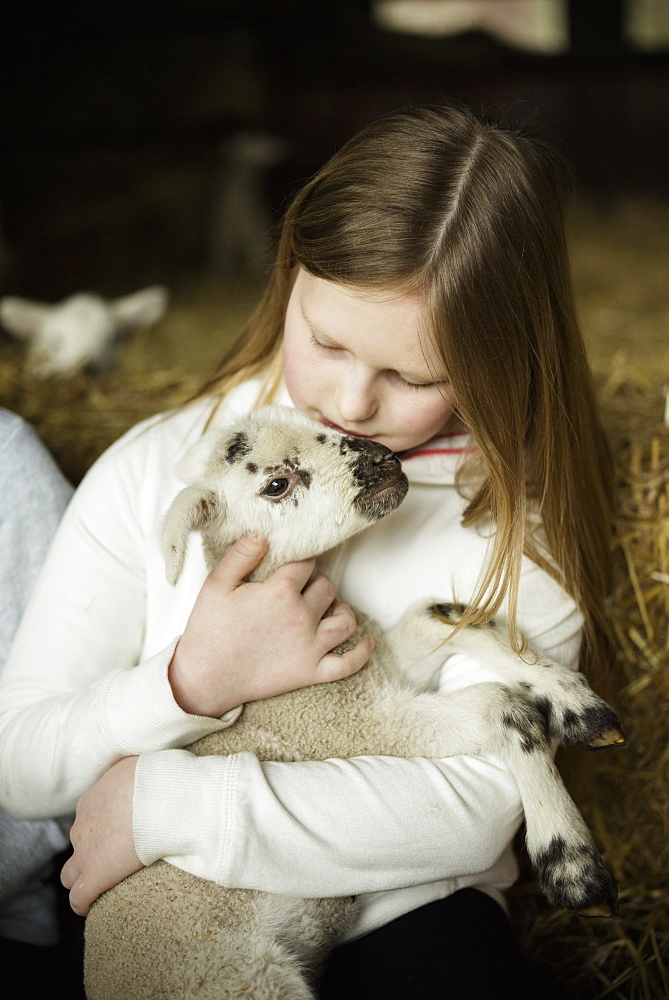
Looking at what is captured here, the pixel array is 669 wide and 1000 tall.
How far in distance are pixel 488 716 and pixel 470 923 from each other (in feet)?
1.14

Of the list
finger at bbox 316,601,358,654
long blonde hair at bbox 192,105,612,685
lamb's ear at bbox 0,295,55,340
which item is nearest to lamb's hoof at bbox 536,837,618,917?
long blonde hair at bbox 192,105,612,685

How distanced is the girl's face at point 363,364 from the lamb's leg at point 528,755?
0.48 metres

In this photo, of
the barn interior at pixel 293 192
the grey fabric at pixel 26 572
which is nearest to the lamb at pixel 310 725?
the grey fabric at pixel 26 572

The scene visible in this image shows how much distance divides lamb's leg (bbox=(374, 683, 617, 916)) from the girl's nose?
0.50 m

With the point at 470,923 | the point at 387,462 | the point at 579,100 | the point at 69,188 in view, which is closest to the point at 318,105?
the point at 579,100

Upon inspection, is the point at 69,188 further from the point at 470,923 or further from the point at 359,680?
the point at 470,923

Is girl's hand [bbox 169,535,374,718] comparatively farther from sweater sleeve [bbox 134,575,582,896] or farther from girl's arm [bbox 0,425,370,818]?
sweater sleeve [bbox 134,575,582,896]

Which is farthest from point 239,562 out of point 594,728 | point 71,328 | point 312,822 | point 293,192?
point 71,328

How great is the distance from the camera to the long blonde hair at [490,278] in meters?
1.32

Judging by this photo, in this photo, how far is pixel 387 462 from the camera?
54.4 inches

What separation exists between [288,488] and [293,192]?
73 cm

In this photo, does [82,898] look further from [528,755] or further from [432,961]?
[528,755]

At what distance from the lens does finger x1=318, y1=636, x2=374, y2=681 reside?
4.60 feet

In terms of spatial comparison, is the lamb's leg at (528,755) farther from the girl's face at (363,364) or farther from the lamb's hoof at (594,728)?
the girl's face at (363,364)
